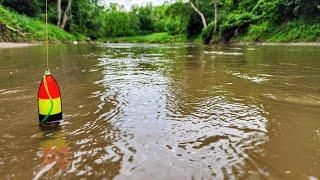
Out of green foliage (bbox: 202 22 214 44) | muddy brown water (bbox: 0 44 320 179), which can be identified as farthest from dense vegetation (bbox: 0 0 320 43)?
muddy brown water (bbox: 0 44 320 179)

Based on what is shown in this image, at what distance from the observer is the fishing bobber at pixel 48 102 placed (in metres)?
3.82

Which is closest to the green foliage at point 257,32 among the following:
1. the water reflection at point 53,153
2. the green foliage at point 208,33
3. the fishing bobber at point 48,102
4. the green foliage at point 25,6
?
the green foliage at point 208,33

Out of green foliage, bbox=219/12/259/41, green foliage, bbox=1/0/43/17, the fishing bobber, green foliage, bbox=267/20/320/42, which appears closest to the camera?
the fishing bobber

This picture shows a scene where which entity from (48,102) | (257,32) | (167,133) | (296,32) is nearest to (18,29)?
(257,32)

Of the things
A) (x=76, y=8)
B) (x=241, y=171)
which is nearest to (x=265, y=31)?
(x=76, y=8)

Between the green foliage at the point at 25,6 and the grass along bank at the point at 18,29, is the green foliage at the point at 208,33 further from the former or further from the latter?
the green foliage at the point at 25,6

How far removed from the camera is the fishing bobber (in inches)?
150

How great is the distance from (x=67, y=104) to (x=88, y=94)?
0.78m

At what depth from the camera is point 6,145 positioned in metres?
3.26

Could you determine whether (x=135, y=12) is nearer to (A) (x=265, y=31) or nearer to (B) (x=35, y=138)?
(A) (x=265, y=31)

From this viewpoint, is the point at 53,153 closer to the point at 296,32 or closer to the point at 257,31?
the point at 296,32

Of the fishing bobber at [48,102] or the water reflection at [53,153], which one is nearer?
the water reflection at [53,153]

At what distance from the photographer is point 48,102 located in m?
3.83

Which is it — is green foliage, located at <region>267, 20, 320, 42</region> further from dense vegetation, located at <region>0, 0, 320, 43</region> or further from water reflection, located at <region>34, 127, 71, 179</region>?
water reflection, located at <region>34, 127, 71, 179</region>
